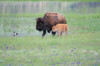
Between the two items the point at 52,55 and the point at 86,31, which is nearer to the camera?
the point at 52,55

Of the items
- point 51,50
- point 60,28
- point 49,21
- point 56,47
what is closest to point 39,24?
point 49,21

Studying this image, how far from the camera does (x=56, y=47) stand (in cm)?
686

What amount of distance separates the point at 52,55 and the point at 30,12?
12.3 feet

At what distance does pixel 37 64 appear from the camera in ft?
19.2

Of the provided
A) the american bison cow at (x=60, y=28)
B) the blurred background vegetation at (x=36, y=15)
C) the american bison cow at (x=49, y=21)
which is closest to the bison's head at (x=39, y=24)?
the american bison cow at (x=49, y=21)

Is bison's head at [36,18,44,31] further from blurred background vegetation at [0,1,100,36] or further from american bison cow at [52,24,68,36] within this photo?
american bison cow at [52,24,68,36]

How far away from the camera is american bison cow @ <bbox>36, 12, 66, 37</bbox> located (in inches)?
318

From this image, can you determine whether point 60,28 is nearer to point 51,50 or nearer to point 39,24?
point 39,24

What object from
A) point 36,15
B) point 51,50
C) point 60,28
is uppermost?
point 36,15

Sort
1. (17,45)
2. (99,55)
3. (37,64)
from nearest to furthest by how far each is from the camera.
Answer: (37,64) < (99,55) < (17,45)

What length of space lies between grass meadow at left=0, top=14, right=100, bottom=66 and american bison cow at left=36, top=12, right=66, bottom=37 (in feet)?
0.71

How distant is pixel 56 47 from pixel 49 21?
1916 mm

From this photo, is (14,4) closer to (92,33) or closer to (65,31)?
(65,31)

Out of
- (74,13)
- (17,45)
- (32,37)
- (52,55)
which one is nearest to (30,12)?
(74,13)
